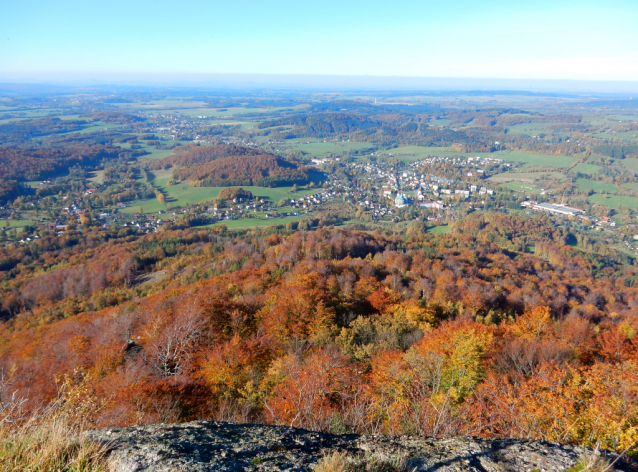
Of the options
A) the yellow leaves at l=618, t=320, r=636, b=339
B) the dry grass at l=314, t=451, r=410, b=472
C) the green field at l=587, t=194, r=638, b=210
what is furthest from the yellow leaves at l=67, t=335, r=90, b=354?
the green field at l=587, t=194, r=638, b=210

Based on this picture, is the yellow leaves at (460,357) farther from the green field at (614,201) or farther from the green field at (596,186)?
the green field at (596,186)

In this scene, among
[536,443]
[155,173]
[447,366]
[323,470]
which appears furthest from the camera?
[155,173]

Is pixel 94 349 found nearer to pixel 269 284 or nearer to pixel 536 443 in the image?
pixel 269 284

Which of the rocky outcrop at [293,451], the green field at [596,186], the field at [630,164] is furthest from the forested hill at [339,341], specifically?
the field at [630,164]

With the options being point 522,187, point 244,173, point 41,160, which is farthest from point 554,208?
point 41,160

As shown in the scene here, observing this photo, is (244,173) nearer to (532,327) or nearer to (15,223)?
(15,223)

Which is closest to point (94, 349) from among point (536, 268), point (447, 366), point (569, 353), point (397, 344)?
point (397, 344)
